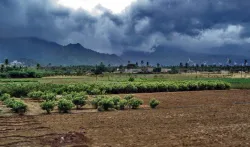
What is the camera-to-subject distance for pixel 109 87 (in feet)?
175

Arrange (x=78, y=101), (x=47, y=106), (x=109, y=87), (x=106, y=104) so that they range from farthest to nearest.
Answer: (x=109, y=87) → (x=78, y=101) → (x=106, y=104) → (x=47, y=106)

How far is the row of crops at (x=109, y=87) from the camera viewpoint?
4547cm

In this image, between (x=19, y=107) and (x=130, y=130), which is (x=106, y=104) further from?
(x=130, y=130)

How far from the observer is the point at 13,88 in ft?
147

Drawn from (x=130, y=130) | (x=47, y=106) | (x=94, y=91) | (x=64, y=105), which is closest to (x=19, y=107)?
(x=47, y=106)

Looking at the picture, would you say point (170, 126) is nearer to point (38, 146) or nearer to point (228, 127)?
point (228, 127)

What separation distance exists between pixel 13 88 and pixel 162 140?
3276 cm

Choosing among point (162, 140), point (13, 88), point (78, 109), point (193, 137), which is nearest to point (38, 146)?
point (162, 140)

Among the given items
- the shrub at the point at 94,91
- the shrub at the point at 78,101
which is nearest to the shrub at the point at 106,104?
the shrub at the point at 78,101

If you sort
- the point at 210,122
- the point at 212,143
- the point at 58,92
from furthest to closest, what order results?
the point at 58,92 < the point at 210,122 < the point at 212,143

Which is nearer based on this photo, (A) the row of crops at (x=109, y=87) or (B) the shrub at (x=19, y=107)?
(B) the shrub at (x=19, y=107)

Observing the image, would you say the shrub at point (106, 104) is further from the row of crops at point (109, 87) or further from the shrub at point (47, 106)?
the row of crops at point (109, 87)

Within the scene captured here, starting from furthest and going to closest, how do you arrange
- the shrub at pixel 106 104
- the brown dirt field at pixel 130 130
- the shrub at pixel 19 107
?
1. the shrub at pixel 106 104
2. the shrub at pixel 19 107
3. the brown dirt field at pixel 130 130

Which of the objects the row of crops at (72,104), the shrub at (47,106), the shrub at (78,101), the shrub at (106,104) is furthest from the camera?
the shrub at (78,101)
